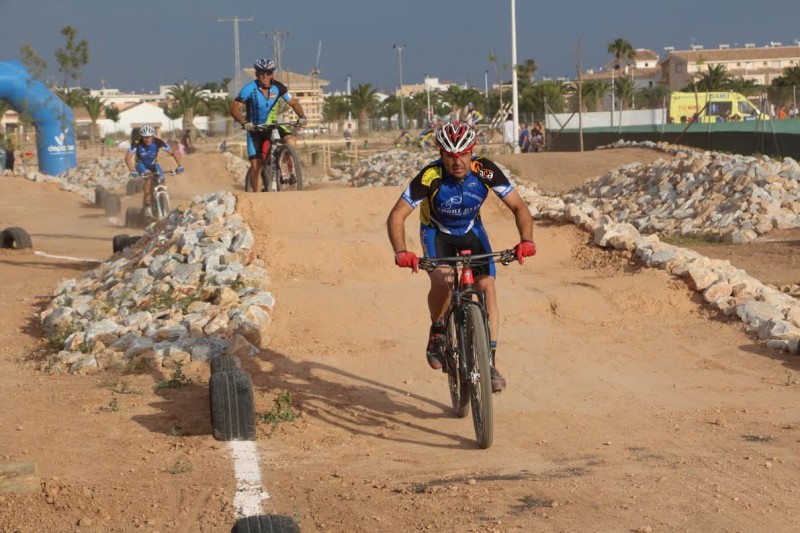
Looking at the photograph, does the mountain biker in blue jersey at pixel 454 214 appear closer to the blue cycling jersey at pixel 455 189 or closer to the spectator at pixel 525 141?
the blue cycling jersey at pixel 455 189

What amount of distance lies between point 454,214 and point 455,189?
179 mm

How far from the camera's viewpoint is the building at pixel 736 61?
365ft

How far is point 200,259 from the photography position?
12008 mm

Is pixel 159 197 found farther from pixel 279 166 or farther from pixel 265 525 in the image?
pixel 265 525

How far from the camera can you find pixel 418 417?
7766 millimetres

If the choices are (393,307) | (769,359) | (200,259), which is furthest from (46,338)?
(769,359)

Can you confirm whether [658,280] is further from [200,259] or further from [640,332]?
[200,259]

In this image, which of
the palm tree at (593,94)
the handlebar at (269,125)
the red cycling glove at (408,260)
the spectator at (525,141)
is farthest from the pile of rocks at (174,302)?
the palm tree at (593,94)

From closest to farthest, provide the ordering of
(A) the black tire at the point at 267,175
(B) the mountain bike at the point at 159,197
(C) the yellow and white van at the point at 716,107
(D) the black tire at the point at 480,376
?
1. (D) the black tire at the point at 480,376
2. (A) the black tire at the point at 267,175
3. (B) the mountain bike at the point at 159,197
4. (C) the yellow and white van at the point at 716,107

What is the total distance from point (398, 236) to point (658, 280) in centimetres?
482

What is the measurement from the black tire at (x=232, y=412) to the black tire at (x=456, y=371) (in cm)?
132

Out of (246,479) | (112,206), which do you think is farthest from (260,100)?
(112,206)

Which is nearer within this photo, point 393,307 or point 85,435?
point 85,435

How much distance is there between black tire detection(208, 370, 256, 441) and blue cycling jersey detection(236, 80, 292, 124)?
24.4ft
